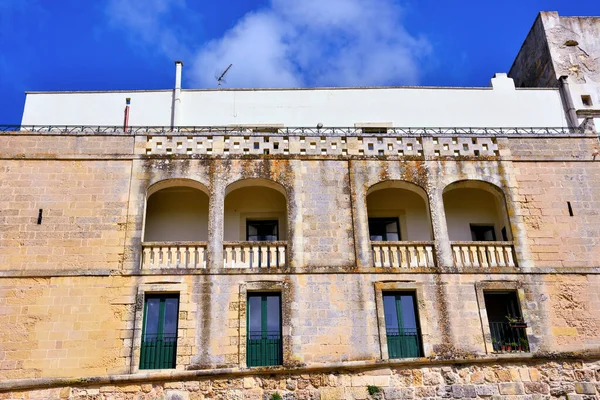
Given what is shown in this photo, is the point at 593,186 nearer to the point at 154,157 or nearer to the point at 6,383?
the point at 154,157

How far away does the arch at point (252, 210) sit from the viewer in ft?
61.8

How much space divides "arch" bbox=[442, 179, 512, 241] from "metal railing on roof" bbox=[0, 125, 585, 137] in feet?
5.34

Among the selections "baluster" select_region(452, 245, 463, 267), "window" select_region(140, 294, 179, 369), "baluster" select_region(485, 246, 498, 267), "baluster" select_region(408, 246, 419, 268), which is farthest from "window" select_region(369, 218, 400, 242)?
"window" select_region(140, 294, 179, 369)

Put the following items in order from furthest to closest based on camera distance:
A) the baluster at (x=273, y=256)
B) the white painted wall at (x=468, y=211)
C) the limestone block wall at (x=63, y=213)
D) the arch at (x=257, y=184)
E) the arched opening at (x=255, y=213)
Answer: the white painted wall at (x=468, y=211) < the arched opening at (x=255, y=213) < the arch at (x=257, y=184) < the baluster at (x=273, y=256) < the limestone block wall at (x=63, y=213)

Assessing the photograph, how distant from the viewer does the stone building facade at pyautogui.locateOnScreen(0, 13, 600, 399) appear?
1569 cm

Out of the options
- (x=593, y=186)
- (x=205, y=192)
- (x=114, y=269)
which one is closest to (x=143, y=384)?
(x=114, y=269)

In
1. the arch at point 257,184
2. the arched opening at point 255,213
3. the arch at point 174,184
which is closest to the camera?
the arch at point 174,184

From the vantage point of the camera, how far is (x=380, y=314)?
16.4 meters

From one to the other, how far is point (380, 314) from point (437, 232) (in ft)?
9.35

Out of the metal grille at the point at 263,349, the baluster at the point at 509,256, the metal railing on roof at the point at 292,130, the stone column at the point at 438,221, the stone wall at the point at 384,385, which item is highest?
the metal railing on roof at the point at 292,130

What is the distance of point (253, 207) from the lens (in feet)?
62.8

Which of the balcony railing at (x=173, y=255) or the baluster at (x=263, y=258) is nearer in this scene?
the balcony railing at (x=173, y=255)

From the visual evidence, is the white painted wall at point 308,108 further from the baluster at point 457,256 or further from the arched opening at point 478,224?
the baluster at point 457,256

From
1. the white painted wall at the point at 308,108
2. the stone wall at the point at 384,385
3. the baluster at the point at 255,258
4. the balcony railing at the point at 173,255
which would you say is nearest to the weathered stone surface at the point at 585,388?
the stone wall at the point at 384,385
